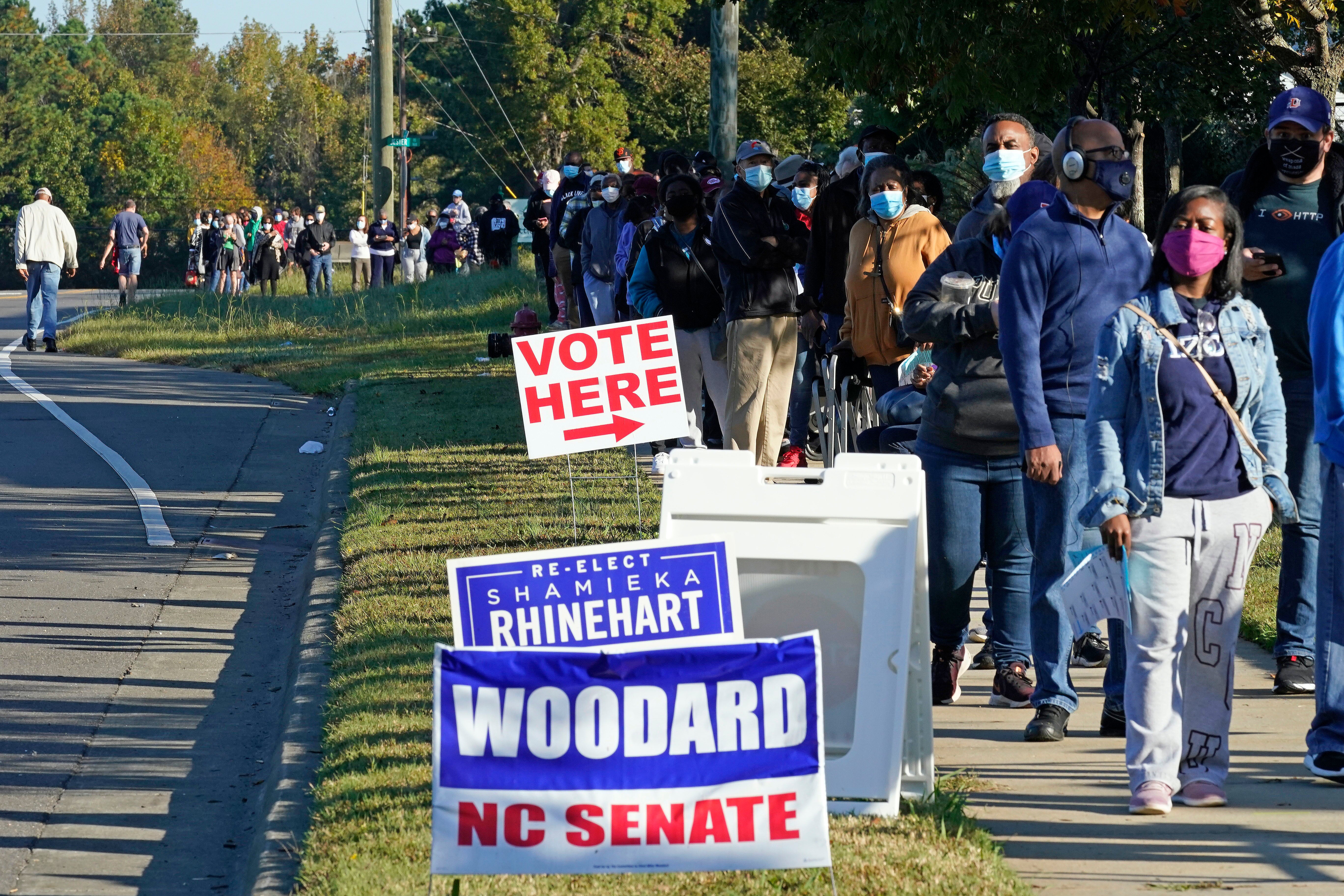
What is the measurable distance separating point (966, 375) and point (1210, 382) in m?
1.35

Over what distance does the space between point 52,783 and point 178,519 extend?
5.46m

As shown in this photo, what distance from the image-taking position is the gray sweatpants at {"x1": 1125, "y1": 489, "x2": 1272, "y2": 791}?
5.13 meters

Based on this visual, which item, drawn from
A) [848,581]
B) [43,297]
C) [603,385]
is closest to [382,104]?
[43,297]

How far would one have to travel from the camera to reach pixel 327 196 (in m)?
93.1

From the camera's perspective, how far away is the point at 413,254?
118ft

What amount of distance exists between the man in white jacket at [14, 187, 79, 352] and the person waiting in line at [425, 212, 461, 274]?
11.7 m

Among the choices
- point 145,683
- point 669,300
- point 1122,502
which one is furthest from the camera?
point 669,300

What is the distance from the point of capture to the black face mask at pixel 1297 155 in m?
6.55

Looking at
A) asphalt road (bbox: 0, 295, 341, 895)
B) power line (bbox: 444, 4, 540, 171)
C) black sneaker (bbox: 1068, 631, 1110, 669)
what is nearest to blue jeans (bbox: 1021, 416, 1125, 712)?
black sneaker (bbox: 1068, 631, 1110, 669)

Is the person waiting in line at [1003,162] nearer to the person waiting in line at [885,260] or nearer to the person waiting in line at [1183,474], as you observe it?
the person waiting in line at [885,260]

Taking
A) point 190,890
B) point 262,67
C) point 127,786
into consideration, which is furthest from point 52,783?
point 262,67

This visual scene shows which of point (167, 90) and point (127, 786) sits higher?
point (167, 90)

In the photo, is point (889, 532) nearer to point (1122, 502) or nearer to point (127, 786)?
point (1122, 502)

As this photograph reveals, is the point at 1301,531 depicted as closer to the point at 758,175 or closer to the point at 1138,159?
the point at 758,175
